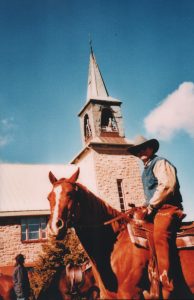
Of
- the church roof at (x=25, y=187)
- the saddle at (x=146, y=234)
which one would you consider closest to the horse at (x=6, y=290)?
the saddle at (x=146, y=234)

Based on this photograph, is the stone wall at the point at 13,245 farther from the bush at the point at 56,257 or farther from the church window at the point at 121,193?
the church window at the point at 121,193

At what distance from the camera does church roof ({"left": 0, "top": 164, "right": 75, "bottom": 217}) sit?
22219 mm

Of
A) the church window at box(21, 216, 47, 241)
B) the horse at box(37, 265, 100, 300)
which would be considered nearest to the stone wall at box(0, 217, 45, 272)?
the church window at box(21, 216, 47, 241)

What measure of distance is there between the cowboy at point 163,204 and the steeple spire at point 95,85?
22.3 metres

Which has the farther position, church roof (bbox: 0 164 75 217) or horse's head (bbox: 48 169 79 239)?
church roof (bbox: 0 164 75 217)

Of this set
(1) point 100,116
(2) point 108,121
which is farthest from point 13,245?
(2) point 108,121

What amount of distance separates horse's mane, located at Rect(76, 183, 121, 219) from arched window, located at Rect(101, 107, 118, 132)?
842 inches

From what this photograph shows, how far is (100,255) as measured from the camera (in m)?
4.55

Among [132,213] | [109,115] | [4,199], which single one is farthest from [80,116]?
[132,213]

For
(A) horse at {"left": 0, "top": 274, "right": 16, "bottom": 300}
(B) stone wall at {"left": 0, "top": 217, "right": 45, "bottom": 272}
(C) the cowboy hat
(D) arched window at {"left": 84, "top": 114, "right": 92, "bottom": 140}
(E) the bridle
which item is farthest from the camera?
(D) arched window at {"left": 84, "top": 114, "right": 92, "bottom": 140}

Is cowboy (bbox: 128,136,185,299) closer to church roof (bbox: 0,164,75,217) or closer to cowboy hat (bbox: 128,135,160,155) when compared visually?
cowboy hat (bbox: 128,135,160,155)

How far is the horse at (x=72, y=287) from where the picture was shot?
962cm

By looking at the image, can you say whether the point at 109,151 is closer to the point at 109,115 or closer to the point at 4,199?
the point at 109,115

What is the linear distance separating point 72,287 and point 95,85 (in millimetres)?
21450
